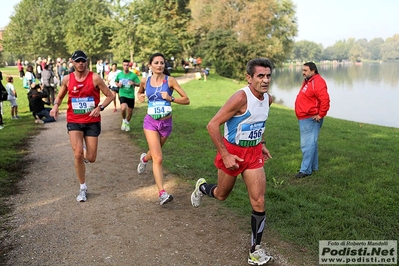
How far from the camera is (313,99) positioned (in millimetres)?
6809

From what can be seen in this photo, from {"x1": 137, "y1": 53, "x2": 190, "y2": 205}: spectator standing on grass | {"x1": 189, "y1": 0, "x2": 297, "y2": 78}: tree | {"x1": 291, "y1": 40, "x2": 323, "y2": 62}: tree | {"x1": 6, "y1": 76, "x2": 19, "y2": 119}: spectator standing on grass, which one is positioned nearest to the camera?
{"x1": 137, "y1": 53, "x2": 190, "y2": 205}: spectator standing on grass

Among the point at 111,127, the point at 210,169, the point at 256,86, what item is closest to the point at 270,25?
the point at 111,127

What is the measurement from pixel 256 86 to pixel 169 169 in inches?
156

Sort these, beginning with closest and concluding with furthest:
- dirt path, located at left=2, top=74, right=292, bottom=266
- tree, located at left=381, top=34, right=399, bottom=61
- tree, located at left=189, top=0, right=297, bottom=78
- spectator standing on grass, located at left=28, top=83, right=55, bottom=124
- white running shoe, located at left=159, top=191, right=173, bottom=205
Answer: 1. dirt path, located at left=2, top=74, right=292, bottom=266
2. white running shoe, located at left=159, top=191, right=173, bottom=205
3. spectator standing on grass, located at left=28, top=83, right=55, bottom=124
4. tree, located at left=189, top=0, right=297, bottom=78
5. tree, located at left=381, top=34, right=399, bottom=61

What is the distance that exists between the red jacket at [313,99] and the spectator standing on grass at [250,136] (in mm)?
2994

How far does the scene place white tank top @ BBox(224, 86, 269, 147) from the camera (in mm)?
3850

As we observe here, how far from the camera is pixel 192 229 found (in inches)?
187

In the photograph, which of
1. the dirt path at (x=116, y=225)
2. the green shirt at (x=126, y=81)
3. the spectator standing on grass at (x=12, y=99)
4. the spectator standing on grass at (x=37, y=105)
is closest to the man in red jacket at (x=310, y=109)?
the dirt path at (x=116, y=225)

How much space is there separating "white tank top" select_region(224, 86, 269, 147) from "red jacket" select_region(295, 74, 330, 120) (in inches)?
119

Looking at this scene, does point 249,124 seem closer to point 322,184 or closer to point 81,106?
point 81,106

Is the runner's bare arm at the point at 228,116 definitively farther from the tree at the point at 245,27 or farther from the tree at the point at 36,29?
the tree at the point at 36,29

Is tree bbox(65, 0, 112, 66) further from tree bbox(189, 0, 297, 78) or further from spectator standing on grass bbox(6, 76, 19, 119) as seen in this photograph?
spectator standing on grass bbox(6, 76, 19, 119)

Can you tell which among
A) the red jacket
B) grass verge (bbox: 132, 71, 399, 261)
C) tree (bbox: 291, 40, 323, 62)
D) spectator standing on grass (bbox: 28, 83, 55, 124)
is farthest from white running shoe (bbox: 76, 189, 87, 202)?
tree (bbox: 291, 40, 323, 62)

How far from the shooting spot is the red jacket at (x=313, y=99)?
668cm
